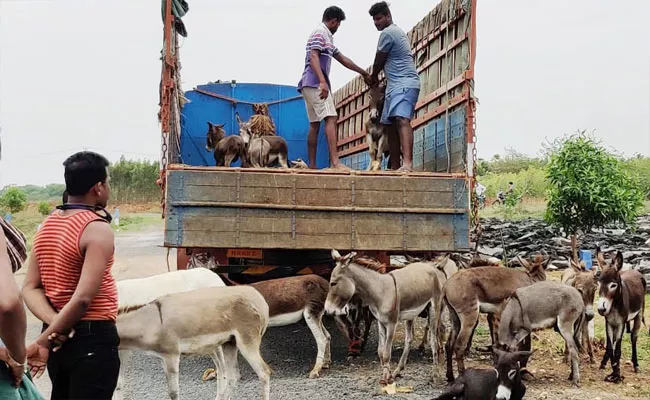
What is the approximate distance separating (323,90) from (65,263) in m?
5.45

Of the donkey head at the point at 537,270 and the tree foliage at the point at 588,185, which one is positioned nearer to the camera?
the donkey head at the point at 537,270

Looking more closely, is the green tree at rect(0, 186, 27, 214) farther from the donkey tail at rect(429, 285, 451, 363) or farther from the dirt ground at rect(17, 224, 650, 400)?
the donkey tail at rect(429, 285, 451, 363)

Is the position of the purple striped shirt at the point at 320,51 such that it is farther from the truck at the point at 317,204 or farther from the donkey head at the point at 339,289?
the donkey head at the point at 339,289

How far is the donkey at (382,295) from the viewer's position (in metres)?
6.81

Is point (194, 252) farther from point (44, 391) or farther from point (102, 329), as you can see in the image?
point (102, 329)

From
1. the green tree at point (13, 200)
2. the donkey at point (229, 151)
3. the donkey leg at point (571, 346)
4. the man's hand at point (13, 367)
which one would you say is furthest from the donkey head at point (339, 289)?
the green tree at point (13, 200)

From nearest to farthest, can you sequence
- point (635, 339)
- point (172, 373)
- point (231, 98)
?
point (172, 373) < point (635, 339) < point (231, 98)

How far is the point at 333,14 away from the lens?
28.6ft

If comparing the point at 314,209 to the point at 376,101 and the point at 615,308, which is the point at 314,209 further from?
the point at 615,308

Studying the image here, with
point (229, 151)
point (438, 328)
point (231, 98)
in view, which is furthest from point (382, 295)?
point (231, 98)

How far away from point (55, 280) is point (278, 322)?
392 centimetres

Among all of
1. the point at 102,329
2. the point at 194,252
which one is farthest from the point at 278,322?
the point at 102,329

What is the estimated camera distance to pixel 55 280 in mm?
3406

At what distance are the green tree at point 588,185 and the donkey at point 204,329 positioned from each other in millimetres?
10187
